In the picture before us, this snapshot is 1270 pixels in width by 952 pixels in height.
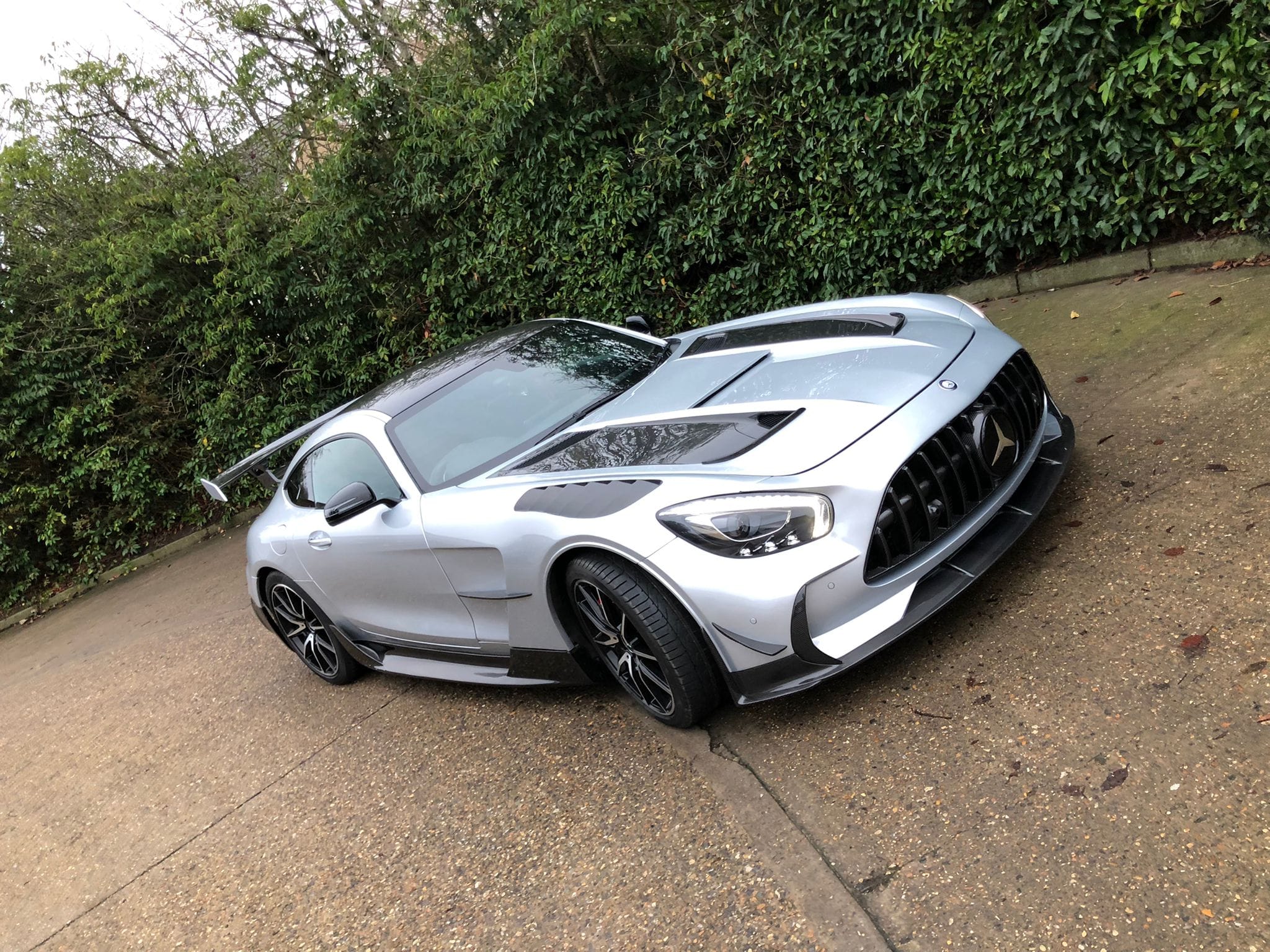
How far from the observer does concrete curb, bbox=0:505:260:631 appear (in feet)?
30.8

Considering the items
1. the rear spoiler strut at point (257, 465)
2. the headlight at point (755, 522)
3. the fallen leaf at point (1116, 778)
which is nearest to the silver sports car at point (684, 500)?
the headlight at point (755, 522)

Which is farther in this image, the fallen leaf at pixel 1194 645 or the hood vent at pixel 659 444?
the hood vent at pixel 659 444

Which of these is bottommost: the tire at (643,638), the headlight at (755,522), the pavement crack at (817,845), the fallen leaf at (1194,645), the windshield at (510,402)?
the fallen leaf at (1194,645)

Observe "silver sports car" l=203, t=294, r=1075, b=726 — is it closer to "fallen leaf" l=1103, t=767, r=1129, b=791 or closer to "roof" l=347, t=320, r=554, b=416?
"roof" l=347, t=320, r=554, b=416

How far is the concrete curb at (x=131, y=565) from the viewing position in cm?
940

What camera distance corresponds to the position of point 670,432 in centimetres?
328

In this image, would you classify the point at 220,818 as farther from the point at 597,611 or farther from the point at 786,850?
the point at 786,850

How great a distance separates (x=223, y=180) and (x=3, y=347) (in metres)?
2.88

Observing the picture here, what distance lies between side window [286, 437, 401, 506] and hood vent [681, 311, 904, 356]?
151 centimetres

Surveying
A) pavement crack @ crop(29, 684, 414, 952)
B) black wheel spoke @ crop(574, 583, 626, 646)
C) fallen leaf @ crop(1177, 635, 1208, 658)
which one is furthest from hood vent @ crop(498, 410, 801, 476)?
pavement crack @ crop(29, 684, 414, 952)

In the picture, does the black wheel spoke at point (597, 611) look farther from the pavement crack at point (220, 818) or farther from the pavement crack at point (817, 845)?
the pavement crack at point (220, 818)

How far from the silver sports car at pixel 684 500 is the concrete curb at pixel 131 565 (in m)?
5.83

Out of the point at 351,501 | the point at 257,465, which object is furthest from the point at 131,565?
the point at 351,501

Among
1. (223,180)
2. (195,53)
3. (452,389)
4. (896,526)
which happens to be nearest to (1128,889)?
(896,526)
